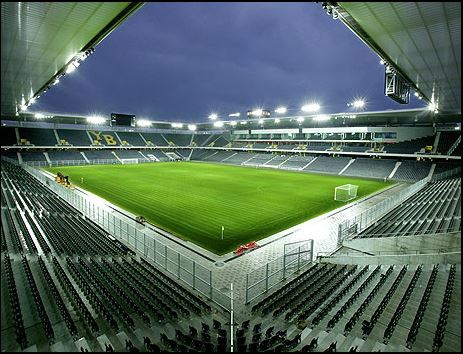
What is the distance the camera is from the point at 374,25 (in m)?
9.36

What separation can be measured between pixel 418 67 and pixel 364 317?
11894 mm

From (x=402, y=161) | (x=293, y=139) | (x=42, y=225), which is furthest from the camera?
(x=293, y=139)

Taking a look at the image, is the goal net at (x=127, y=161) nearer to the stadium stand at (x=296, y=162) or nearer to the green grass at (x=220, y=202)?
the green grass at (x=220, y=202)

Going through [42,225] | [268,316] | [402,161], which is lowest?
[268,316]

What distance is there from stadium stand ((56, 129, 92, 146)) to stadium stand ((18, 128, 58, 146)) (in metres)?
2.00

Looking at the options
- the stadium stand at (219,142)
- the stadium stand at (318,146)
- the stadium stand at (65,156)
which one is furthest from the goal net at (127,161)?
the stadium stand at (318,146)

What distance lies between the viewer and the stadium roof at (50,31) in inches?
325

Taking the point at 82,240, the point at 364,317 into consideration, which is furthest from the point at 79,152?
the point at 364,317

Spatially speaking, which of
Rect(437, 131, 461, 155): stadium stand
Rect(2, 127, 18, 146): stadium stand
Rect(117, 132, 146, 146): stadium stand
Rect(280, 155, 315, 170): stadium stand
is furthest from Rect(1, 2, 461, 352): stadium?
Rect(117, 132, 146, 146): stadium stand

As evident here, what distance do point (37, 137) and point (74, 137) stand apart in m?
7.84

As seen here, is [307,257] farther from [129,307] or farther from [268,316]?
[129,307]

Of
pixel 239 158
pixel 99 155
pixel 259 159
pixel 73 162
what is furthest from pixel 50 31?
pixel 99 155

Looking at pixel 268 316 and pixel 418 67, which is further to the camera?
pixel 418 67

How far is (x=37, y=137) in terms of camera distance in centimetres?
5872
